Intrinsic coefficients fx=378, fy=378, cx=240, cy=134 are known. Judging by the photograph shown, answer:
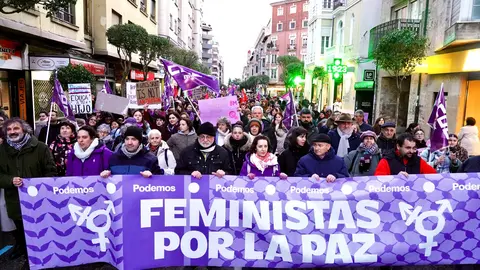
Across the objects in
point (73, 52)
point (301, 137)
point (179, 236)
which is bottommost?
point (179, 236)

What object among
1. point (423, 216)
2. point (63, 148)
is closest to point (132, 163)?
point (63, 148)

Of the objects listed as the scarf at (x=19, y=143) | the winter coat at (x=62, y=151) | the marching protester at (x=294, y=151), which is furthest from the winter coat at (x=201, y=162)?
the winter coat at (x=62, y=151)

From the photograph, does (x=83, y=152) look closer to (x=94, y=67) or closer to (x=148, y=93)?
(x=148, y=93)

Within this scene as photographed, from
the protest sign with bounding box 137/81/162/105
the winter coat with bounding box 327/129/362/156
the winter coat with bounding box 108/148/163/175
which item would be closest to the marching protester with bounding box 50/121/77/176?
the winter coat with bounding box 108/148/163/175

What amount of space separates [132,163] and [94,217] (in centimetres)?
73

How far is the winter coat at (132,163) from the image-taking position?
439cm

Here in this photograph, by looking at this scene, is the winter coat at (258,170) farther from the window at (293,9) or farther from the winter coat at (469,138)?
the window at (293,9)

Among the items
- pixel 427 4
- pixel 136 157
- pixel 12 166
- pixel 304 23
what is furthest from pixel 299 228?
pixel 304 23

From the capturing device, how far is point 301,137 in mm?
5277

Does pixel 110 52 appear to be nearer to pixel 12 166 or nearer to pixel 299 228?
pixel 12 166

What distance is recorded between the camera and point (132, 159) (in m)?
4.45

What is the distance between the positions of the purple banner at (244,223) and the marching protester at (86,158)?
660mm

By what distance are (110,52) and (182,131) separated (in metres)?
15.3

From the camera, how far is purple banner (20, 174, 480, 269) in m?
4.02
